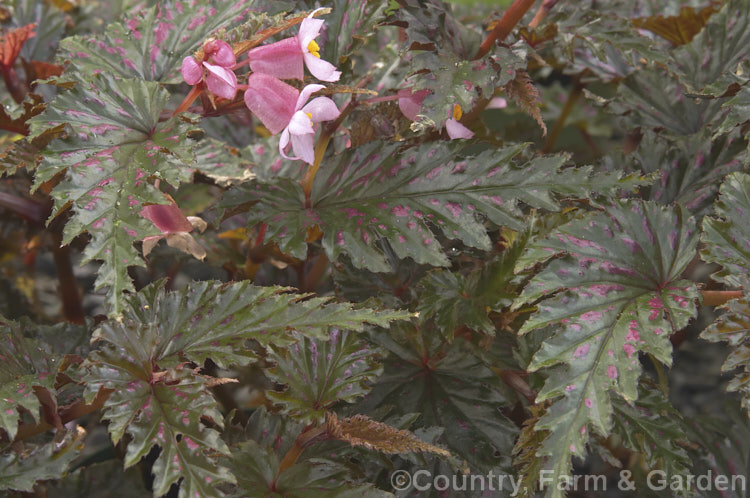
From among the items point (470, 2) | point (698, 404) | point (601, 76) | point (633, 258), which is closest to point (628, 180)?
point (633, 258)

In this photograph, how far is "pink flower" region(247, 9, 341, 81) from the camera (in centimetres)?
75

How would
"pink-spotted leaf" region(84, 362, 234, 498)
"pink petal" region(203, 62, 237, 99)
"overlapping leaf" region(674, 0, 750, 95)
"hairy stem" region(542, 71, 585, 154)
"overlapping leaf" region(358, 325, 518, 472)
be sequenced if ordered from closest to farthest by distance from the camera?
"pink-spotted leaf" region(84, 362, 234, 498)
"pink petal" region(203, 62, 237, 99)
"overlapping leaf" region(358, 325, 518, 472)
"overlapping leaf" region(674, 0, 750, 95)
"hairy stem" region(542, 71, 585, 154)

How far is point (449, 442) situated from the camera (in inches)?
31.4

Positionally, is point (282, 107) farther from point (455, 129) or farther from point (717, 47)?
point (717, 47)

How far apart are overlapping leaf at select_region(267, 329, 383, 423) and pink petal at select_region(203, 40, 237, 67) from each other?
30 cm

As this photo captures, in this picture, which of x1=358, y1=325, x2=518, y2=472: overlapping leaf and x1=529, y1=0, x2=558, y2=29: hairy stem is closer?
x1=358, y1=325, x2=518, y2=472: overlapping leaf

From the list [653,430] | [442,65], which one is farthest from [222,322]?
[653,430]

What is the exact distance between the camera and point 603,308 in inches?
27.3

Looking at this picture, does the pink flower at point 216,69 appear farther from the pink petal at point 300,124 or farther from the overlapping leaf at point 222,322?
the overlapping leaf at point 222,322

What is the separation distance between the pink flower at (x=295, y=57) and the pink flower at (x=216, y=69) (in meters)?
0.06

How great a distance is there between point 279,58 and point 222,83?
3.4 inches

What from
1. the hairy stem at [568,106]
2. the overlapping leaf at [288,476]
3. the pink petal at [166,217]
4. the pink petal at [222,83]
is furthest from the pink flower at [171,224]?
the hairy stem at [568,106]

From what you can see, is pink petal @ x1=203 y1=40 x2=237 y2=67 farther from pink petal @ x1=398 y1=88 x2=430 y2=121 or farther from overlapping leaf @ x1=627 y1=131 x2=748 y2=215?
overlapping leaf @ x1=627 y1=131 x2=748 y2=215

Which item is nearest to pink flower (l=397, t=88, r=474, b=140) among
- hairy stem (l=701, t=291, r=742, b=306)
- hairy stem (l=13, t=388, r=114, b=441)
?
hairy stem (l=701, t=291, r=742, b=306)
